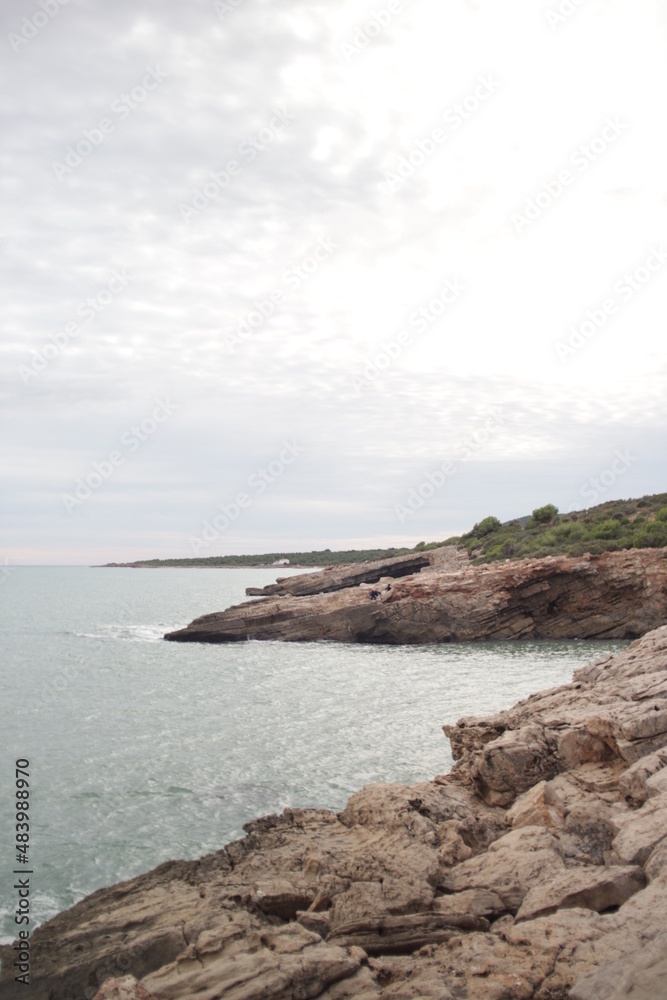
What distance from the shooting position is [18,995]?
841 cm

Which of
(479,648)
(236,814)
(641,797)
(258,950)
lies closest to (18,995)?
(258,950)

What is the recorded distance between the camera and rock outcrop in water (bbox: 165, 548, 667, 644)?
45625mm

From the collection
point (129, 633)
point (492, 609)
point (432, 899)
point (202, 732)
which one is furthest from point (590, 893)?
point (129, 633)

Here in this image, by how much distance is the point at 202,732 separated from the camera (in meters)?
22.9

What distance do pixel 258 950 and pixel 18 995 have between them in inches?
122

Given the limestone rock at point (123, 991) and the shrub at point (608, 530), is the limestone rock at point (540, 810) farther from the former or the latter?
the shrub at point (608, 530)

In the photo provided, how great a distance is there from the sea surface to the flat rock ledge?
231 centimetres

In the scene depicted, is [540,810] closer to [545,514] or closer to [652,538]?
[652,538]

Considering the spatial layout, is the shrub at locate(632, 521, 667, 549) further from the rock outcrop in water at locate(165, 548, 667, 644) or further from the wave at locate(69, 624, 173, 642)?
the wave at locate(69, 624, 173, 642)

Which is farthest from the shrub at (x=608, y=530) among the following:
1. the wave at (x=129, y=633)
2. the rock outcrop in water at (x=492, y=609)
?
the wave at (x=129, y=633)

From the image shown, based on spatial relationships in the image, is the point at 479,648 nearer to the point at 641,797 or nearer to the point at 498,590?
the point at 498,590

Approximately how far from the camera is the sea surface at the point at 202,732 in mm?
14062

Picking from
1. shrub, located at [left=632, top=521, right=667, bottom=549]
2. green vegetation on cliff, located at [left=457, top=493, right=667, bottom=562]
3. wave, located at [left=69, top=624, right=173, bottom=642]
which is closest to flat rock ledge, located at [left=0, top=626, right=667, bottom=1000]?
wave, located at [left=69, top=624, right=173, bottom=642]

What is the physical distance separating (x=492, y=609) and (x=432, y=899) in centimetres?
3925
